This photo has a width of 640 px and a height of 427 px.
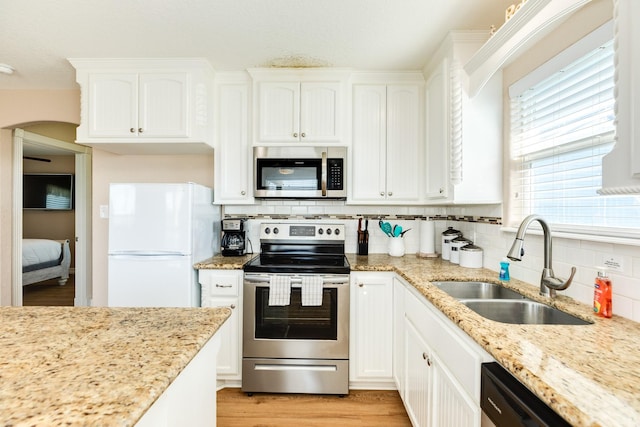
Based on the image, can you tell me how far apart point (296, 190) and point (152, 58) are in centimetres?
146

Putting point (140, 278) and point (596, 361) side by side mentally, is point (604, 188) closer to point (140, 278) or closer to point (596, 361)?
point (596, 361)

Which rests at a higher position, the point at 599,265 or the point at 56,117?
the point at 56,117

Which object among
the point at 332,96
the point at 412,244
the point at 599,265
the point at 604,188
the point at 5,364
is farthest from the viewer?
the point at 412,244

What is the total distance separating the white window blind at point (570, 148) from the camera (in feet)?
4.02

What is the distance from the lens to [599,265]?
1.26 meters

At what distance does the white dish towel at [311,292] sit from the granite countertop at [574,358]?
85 cm

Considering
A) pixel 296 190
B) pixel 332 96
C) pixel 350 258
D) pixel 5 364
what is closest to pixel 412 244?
pixel 350 258

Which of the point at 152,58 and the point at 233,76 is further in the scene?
the point at 233,76

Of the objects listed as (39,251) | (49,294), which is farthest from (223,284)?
(39,251)

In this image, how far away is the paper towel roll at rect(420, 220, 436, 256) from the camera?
2.61 metres

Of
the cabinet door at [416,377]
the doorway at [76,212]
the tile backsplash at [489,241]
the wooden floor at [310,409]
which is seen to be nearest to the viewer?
the tile backsplash at [489,241]

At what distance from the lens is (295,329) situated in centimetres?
213

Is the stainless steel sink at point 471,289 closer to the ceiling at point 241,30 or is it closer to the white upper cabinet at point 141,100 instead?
the ceiling at point 241,30

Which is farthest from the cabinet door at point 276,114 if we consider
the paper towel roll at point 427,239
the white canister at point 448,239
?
the white canister at point 448,239
